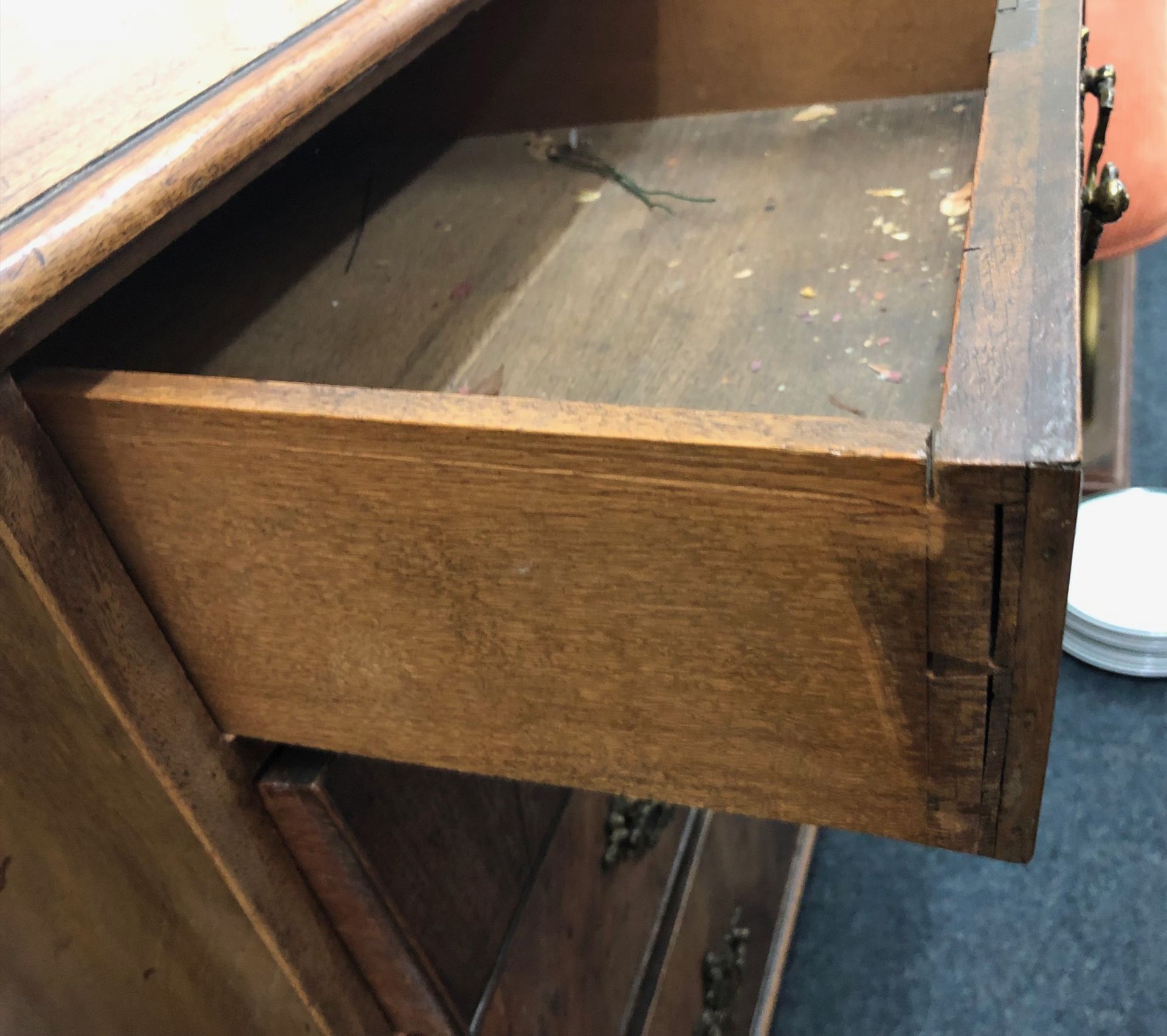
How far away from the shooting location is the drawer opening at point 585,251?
511 millimetres

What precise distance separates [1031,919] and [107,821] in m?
1.03

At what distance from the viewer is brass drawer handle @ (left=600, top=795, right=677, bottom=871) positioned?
0.81 meters

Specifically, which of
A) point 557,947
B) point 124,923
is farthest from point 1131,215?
point 124,923

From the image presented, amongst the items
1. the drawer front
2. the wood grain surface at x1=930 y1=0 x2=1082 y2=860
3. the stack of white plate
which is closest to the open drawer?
the wood grain surface at x1=930 y1=0 x2=1082 y2=860

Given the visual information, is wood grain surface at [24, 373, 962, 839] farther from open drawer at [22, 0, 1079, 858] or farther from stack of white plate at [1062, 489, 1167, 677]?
stack of white plate at [1062, 489, 1167, 677]

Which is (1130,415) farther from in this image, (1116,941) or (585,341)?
(585,341)

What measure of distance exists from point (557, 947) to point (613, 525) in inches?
20.3

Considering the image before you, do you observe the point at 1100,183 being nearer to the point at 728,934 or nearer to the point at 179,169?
the point at 179,169

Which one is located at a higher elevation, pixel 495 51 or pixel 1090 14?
pixel 495 51

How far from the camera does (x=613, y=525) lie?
32 centimetres

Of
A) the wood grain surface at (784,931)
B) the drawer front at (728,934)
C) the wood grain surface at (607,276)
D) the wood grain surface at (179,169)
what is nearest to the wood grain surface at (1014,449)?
the wood grain surface at (607,276)

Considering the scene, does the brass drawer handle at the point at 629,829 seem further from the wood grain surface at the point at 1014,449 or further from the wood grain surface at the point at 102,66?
the wood grain surface at the point at 102,66

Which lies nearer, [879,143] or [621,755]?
[621,755]

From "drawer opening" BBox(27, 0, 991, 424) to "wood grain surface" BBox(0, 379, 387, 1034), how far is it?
18 cm
